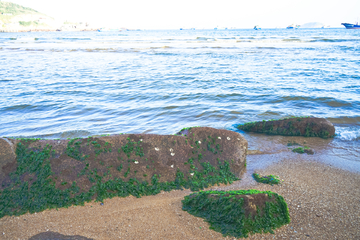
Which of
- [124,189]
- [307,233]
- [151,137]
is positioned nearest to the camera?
[307,233]

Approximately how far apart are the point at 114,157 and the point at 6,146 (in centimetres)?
176

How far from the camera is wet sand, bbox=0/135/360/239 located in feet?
10.1

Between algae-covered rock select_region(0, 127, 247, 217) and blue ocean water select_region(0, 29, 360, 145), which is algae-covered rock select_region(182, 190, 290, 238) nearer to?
algae-covered rock select_region(0, 127, 247, 217)

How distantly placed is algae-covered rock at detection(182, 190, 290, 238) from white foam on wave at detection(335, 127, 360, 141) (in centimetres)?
431

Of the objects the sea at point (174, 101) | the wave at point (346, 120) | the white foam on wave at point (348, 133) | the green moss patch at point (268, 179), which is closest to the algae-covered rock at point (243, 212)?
the green moss patch at point (268, 179)

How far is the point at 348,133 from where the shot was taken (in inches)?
264

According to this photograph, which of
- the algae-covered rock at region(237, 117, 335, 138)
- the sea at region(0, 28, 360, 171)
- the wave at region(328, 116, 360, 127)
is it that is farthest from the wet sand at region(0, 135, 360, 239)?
the wave at region(328, 116, 360, 127)

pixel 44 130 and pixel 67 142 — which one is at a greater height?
pixel 67 142

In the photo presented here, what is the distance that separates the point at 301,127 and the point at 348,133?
1374 millimetres

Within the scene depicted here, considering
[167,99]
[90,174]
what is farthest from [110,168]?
[167,99]

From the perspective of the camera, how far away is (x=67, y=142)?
4.30 metres

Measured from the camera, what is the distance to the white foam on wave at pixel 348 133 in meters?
6.47

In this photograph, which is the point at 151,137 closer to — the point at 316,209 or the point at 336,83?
the point at 316,209

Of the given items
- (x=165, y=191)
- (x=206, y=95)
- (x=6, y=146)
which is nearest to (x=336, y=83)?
(x=206, y=95)
